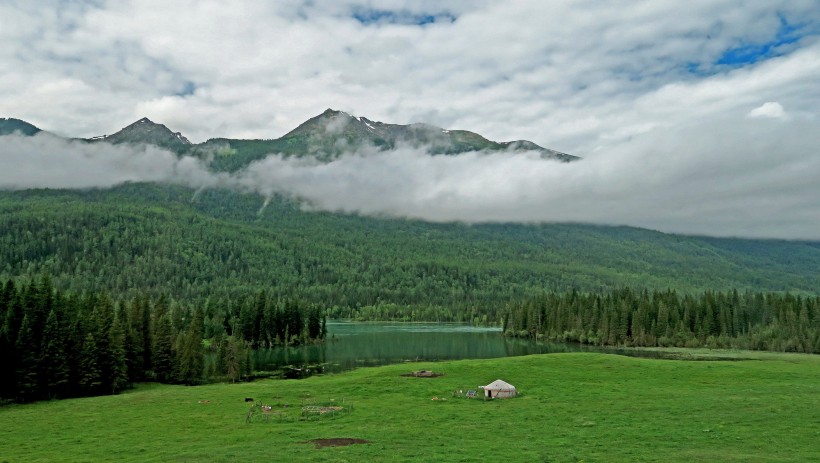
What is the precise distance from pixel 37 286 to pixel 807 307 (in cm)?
19851

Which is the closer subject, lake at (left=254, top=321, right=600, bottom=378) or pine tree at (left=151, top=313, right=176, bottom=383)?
pine tree at (left=151, top=313, right=176, bottom=383)

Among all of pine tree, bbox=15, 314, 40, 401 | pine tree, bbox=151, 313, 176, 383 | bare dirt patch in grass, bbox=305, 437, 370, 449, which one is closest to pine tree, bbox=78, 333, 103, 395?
pine tree, bbox=15, 314, 40, 401

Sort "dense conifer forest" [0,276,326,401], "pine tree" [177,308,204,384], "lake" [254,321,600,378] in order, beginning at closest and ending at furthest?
"dense conifer forest" [0,276,326,401], "pine tree" [177,308,204,384], "lake" [254,321,600,378]

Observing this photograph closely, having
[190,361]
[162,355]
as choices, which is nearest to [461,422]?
[190,361]

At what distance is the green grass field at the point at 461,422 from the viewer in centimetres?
4259

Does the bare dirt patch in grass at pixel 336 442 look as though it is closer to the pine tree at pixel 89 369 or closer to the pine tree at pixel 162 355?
the pine tree at pixel 89 369

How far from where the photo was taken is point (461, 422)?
186ft

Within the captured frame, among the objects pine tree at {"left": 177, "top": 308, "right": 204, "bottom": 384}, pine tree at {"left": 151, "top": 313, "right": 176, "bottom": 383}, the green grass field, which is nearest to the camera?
the green grass field

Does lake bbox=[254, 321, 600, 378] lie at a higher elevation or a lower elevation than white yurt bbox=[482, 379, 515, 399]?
lower

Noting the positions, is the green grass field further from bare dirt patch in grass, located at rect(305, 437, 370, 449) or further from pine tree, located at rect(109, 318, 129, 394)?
pine tree, located at rect(109, 318, 129, 394)

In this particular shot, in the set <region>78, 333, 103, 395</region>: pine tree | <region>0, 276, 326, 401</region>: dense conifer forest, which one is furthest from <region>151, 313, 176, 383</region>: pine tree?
<region>78, 333, 103, 395</region>: pine tree

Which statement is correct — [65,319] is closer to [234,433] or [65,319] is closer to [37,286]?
[37,286]

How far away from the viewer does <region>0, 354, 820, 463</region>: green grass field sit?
4259cm

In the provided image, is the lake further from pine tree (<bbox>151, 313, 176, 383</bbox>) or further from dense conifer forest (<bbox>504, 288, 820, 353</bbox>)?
pine tree (<bbox>151, 313, 176, 383</bbox>)
